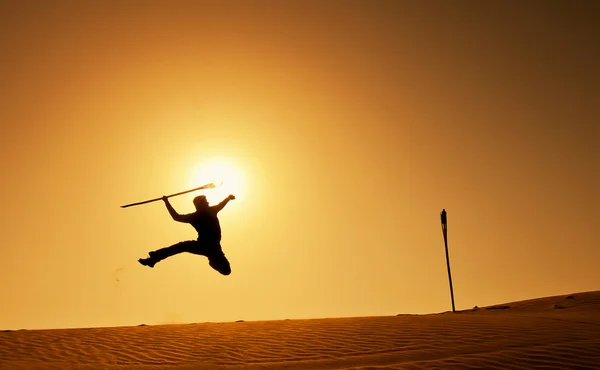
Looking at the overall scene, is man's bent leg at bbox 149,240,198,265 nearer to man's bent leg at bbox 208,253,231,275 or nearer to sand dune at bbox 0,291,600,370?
man's bent leg at bbox 208,253,231,275

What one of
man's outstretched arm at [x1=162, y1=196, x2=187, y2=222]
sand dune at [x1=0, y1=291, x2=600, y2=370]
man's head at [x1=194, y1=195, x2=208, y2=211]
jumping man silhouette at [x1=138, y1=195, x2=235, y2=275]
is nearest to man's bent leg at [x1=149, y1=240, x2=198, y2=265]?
jumping man silhouette at [x1=138, y1=195, x2=235, y2=275]

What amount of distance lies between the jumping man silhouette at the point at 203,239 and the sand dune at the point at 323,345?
158 cm

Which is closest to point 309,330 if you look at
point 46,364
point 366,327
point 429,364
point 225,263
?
point 366,327

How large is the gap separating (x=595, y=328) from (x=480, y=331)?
7.66 ft

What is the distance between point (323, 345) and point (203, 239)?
2688 millimetres

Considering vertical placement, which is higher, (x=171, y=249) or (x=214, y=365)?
(x=171, y=249)

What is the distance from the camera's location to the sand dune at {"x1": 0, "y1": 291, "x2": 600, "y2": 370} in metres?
8.48

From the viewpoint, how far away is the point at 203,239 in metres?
10.0

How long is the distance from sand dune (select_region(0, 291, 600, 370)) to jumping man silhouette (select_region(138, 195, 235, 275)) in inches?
62.3

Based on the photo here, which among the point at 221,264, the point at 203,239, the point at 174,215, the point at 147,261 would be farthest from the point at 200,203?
the point at 147,261

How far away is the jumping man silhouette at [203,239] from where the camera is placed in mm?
10008

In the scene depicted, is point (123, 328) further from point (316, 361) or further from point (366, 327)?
point (316, 361)

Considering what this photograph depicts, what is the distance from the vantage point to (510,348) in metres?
9.05

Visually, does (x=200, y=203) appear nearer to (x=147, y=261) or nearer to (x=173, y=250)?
(x=173, y=250)
